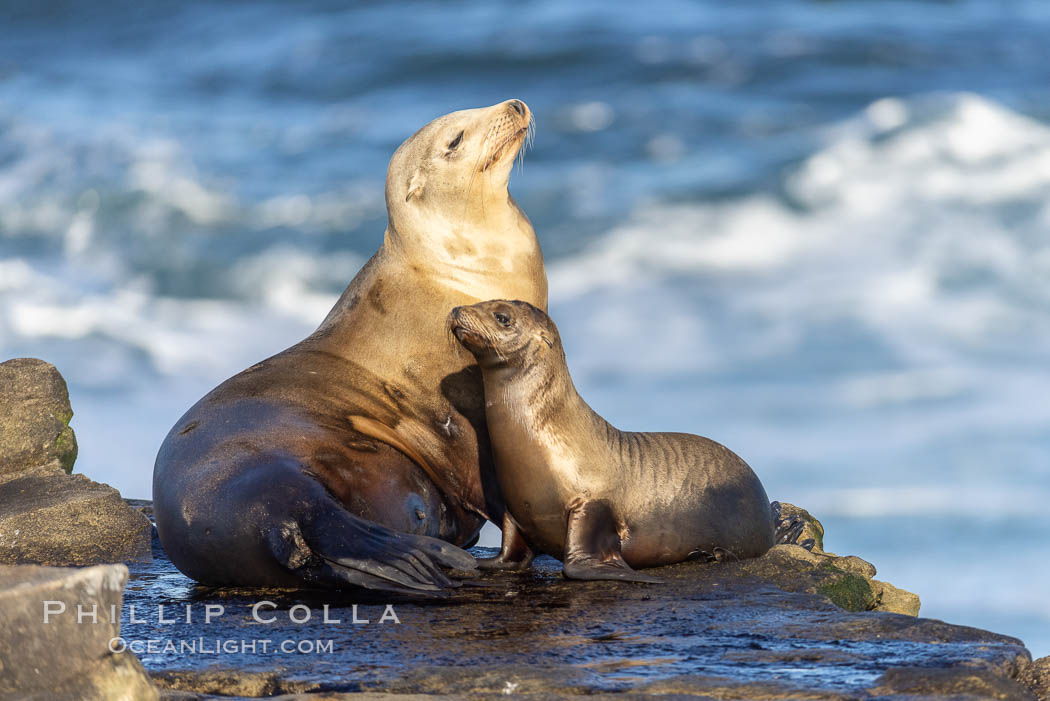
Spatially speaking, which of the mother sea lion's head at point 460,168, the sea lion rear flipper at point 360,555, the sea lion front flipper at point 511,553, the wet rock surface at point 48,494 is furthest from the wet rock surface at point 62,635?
the mother sea lion's head at point 460,168

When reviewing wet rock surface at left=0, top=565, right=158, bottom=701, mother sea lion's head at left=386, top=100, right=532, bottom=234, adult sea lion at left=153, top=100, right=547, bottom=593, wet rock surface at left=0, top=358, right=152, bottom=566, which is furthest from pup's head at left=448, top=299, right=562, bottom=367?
wet rock surface at left=0, top=565, right=158, bottom=701

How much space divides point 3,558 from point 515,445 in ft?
8.96

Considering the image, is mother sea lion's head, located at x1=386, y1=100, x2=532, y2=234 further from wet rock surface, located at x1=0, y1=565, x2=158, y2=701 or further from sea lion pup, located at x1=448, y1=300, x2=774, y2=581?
wet rock surface, located at x1=0, y1=565, x2=158, y2=701

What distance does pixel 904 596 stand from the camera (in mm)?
7973

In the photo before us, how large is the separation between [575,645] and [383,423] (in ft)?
8.66

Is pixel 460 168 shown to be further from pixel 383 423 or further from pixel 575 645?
pixel 575 645

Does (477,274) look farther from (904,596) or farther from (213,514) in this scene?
(904,596)

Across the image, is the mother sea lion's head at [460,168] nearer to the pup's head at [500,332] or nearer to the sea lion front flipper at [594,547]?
the pup's head at [500,332]

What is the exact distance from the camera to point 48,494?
25.8 ft

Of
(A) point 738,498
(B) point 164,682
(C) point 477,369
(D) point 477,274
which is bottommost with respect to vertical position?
(B) point 164,682

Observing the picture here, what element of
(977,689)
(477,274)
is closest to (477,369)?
(477,274)

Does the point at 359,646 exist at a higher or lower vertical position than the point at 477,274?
lower

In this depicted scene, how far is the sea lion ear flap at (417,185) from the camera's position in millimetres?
8258

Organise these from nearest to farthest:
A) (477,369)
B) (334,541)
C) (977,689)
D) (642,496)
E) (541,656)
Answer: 1. (977,689)
2. (541,656)
3. (334,541)
4. (642,496)
5. (477,369)
